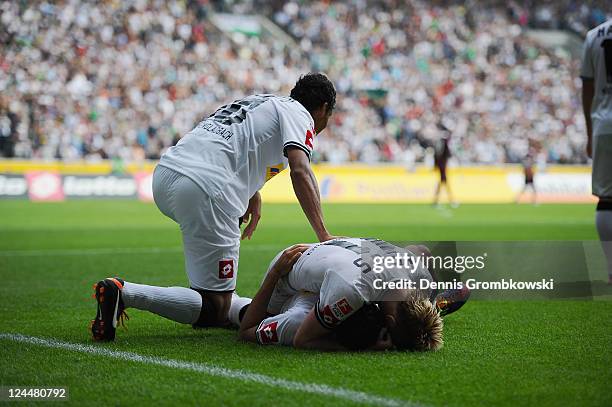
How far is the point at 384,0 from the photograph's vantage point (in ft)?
136

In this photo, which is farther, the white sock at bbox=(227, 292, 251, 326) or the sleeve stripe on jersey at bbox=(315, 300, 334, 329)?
the white sock at bbox=(227, 292, 251, 326)

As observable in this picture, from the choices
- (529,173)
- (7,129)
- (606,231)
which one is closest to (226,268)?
(606,231)

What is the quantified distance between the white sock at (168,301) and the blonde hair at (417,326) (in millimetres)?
1398

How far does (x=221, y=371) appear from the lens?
446 cm

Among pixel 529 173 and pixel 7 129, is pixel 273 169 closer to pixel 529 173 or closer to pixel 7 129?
pixel 7 129

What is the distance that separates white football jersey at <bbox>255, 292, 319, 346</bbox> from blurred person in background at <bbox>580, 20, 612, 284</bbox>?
133 inches

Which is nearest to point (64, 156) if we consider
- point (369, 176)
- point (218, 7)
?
point (369, 176)

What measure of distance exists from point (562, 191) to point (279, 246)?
69.2 ft

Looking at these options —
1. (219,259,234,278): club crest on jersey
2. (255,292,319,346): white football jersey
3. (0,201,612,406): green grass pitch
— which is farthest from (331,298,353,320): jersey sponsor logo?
(219,259,234,278): club crest on jersey

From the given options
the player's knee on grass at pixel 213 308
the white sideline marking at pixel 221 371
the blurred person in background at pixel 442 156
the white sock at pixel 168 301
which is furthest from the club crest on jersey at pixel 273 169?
the blurred person in background at pixel 442 156

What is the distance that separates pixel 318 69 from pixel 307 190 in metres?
32.1

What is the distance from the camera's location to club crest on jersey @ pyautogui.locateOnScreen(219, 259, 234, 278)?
556 cm

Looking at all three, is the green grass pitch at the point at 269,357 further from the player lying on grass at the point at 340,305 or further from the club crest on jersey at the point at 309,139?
the club crest on jersey at the point at 309,139

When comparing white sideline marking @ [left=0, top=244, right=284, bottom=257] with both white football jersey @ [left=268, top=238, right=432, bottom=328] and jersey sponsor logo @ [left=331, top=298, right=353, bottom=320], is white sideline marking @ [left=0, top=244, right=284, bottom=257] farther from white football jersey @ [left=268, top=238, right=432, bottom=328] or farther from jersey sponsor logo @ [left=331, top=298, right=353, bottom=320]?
jersey sponsor logo @ [left=331, top=298, right=353, bottom=320]
